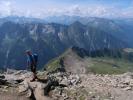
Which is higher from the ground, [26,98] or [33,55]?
[33,55]

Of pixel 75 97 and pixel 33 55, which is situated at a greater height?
pixel 33 55

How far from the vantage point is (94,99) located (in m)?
27.5

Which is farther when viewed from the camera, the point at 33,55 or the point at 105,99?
the point at 33,55

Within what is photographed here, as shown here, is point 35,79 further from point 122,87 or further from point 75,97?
point 122,87

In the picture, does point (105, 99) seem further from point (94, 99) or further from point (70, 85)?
point (70, 85)

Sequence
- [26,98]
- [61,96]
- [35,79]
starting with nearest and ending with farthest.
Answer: [26,98] < [61,96] < [35,79]

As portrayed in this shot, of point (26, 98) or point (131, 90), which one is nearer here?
point (26, 98)

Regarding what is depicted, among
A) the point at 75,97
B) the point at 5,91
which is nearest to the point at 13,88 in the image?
the point at 5,91

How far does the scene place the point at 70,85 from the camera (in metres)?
31.7

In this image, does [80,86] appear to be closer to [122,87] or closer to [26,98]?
[122,87]

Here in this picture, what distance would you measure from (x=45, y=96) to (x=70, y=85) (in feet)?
15.9

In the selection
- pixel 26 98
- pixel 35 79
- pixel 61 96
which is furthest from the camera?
pixel 35 79

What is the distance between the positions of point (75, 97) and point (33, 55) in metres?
5.41

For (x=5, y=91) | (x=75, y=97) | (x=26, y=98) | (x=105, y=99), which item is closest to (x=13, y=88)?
(x=5, y=91)
